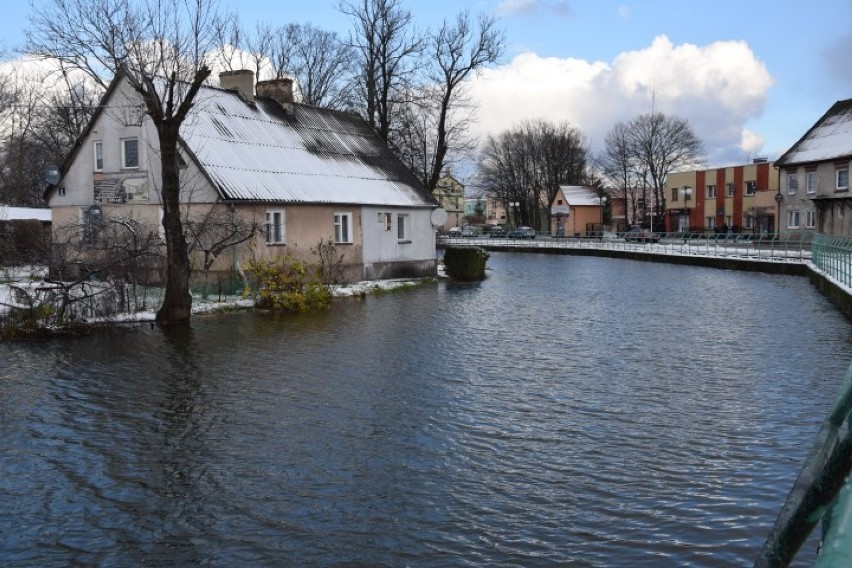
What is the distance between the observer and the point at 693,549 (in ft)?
22.1

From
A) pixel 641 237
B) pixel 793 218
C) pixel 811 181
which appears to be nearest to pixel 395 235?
pixel 811 181

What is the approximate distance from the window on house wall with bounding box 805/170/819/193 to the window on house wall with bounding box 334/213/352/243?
116ft

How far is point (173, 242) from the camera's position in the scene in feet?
66.8

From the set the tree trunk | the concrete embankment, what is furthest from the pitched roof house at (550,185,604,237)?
the tree trunk

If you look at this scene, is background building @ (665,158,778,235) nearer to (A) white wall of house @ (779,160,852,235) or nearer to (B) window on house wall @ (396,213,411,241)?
(A) white wall of house @ (779,160,852,235)

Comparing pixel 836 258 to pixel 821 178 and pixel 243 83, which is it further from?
pixel 821 178

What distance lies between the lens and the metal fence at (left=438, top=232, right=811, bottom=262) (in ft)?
144

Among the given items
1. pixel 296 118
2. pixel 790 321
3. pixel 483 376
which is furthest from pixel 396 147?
pixel 483 376

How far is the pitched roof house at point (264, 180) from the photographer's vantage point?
1104 inches

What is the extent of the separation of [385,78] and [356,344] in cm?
3084

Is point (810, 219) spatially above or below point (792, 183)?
below

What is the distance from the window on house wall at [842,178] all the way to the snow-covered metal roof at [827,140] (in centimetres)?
79

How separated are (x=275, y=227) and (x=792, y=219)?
40626mm

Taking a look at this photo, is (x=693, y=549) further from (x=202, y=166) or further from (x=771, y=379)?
(x=202, y=166)
